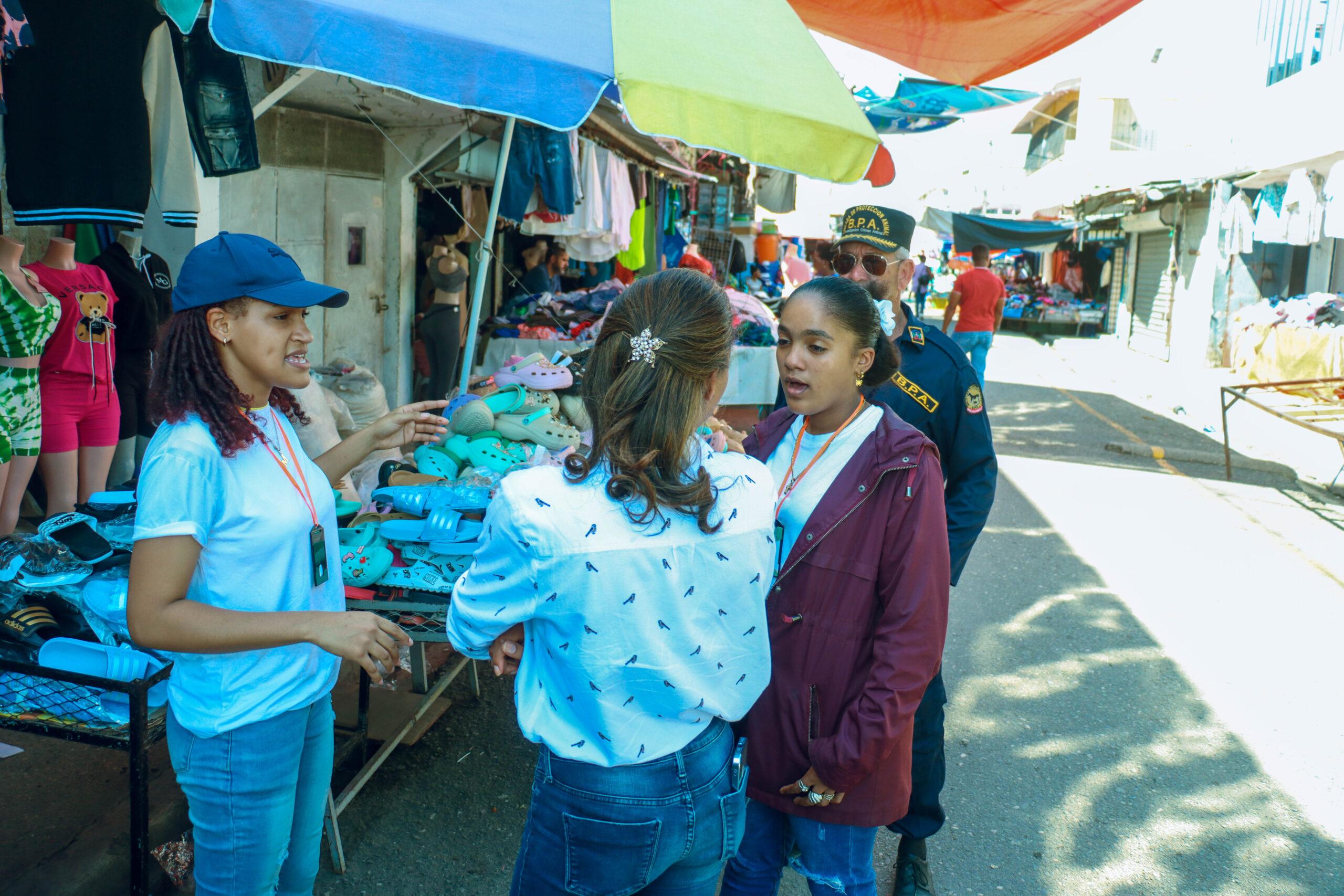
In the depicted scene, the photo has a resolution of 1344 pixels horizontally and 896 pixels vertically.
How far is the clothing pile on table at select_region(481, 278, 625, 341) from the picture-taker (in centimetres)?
842

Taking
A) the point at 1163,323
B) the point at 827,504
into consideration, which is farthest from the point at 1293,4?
the point at 827,504

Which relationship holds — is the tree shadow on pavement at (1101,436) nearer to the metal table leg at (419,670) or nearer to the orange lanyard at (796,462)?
the metal table leg at (419,670)

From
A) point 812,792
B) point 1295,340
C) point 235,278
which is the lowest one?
point 812,792

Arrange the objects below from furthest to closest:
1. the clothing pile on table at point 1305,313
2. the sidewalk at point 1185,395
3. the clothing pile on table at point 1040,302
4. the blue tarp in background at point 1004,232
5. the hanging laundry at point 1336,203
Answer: the clothing pile on table at point 1040,302 → the blue tarp in background at point 1004,232 → the clothing pile on table at point 1305,313 → the hanging laundry at point 1336,203 → the sidewalk at point 1185,395

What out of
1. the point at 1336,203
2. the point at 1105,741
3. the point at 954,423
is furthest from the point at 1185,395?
the point at 954,423

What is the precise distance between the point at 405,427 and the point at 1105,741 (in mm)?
3318

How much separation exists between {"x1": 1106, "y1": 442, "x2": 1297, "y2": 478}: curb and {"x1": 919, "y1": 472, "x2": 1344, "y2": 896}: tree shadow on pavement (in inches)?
210

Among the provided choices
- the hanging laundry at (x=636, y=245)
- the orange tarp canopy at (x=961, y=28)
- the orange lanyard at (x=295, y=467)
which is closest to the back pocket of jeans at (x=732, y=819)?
the orange lanyard at (x=295, y=467)

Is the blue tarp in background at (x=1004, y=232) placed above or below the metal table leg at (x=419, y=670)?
above

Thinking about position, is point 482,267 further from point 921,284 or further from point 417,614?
point 921,284

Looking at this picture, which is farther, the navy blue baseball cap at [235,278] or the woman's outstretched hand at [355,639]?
the navy blue baseball cap at [235,278]

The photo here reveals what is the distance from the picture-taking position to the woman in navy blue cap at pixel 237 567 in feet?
5.78

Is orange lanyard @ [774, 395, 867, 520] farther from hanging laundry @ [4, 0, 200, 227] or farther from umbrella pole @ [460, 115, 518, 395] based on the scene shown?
hanging laundry @ [4, 0, 200, 227]

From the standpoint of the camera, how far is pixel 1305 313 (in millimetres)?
14312
